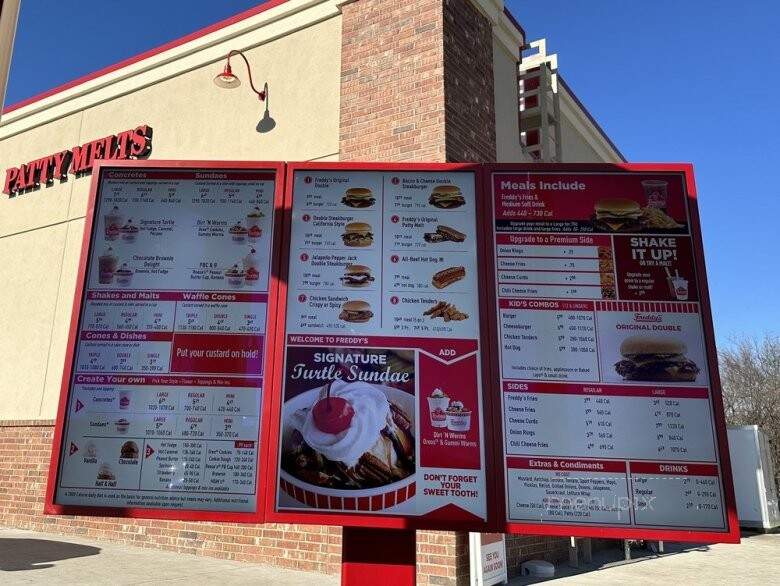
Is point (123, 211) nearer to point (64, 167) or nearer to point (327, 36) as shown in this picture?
point (327, 36)

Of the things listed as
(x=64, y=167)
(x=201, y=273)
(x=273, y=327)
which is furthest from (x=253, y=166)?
(x=64, y=167)

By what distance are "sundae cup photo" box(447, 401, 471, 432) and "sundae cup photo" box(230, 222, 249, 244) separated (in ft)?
3.50

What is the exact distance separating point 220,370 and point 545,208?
55.7 inches

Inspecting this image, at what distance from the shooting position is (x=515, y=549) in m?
7.18

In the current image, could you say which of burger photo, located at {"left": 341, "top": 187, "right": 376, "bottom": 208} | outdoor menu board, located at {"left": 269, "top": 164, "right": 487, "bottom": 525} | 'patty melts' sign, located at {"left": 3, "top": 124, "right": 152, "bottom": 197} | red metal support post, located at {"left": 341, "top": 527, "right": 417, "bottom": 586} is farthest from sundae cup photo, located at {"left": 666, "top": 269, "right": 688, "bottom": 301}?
'patty melts' sign, located at {"left": 3, "top": 124, "right": 152, "bottom": 197}

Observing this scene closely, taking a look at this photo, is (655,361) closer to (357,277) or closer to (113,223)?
(357,277)

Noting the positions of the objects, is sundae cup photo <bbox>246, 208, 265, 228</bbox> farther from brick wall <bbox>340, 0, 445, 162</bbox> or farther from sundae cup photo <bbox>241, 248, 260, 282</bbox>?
brick wall <bbox>340, 0, 445, 162</bbox>

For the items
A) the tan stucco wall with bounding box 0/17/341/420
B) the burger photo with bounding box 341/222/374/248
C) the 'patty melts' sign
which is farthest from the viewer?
the 'patty melts' sign

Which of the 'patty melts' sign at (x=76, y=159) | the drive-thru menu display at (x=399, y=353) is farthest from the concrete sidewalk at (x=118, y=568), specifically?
the 'patty melts' sign at (x=76, y=159)

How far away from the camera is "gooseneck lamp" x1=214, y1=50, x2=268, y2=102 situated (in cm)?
810

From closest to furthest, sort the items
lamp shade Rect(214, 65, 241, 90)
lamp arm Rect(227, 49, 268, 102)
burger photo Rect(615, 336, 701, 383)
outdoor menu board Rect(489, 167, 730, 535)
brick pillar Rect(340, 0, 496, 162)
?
outdoor menu board Rect(489, 167, 730, 535) → burger photo Rect(615, 336, 701, 383) → brick pillar Rect(340, 0, 496, 162) → lamp shade Rect(214, 65, 241, 90) → lamp arm Rect(227, 49, 268, 102)

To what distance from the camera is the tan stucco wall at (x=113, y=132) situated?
8492 mm

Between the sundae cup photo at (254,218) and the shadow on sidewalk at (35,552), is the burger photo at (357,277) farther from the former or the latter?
the shadow on sidewalk at (35,552)

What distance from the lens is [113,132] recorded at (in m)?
10.6
